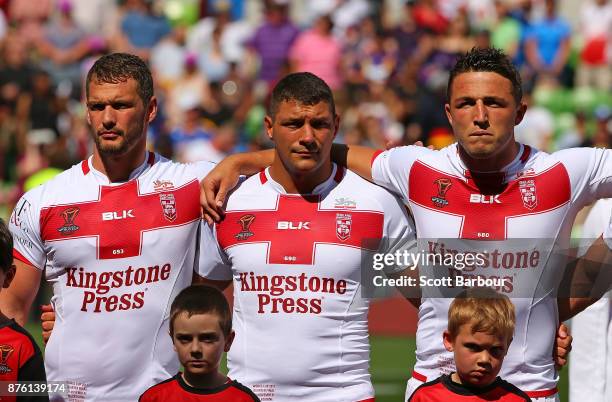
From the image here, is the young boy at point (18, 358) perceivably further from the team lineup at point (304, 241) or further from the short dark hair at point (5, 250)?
the team lineup at point (304, 241)

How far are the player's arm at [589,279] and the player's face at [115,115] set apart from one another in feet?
7.41

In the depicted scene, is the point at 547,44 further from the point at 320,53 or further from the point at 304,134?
the point at 304,134

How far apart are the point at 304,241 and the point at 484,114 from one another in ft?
3.52

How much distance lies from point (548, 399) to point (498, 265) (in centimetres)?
67

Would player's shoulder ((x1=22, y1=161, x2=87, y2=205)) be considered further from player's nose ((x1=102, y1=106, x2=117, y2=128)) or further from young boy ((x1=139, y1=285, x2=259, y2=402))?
young boy ((x1=139, y1=285, x2=259, y2=402))

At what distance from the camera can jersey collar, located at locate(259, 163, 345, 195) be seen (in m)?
6.45

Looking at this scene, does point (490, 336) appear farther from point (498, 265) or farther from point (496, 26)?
point (496, 26)

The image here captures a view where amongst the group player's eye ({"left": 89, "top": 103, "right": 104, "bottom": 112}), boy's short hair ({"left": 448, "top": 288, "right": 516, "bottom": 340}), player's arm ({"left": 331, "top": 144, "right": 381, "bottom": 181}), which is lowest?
boy's short hair ({"left": 448, "top": 288, "right": 516, "bottom": 340})

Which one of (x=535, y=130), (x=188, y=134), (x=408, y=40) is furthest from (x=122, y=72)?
(x=408, y=40)

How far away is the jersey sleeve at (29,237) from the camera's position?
645 cm

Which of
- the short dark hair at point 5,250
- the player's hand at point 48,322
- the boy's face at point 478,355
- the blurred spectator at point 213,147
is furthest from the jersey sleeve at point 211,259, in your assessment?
the blurred spectator at point 213,147

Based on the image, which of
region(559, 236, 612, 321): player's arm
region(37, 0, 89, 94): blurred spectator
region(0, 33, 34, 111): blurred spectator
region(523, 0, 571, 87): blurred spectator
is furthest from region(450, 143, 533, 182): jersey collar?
region(523, 0, 571, 87): blurred spectator

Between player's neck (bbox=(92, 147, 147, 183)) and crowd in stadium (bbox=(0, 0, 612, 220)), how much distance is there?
423 inches

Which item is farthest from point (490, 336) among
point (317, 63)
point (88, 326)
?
point (317, 63)
